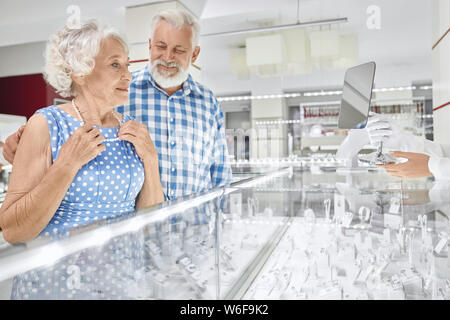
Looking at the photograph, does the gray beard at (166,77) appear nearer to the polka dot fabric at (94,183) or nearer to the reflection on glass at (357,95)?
the polka dot fabric at (94,183)

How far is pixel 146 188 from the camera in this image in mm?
1319

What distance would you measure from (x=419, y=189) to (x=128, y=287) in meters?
1.13

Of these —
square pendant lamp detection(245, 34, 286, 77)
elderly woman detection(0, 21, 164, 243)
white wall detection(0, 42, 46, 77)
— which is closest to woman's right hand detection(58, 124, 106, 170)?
elderly woman detection(0, 21, 164, 243)

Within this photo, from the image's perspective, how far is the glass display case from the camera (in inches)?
20.2

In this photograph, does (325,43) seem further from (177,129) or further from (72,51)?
(72,51)

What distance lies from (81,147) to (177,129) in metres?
0.70

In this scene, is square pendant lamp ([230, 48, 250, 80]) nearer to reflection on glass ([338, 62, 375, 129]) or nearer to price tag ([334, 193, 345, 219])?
reflection on glass ([338, 62, 375, 129])

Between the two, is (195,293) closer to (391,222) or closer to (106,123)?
(391,222)

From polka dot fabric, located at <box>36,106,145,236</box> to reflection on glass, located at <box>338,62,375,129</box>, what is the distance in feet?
3.05

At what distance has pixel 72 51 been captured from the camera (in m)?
1.23

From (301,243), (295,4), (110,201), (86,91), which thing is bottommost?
(301,243)
